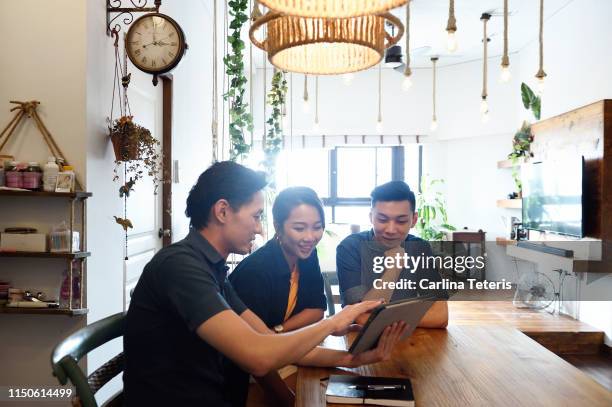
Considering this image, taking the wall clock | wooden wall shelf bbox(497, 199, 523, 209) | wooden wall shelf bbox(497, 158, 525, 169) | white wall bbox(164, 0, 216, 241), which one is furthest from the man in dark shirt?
wooden wall shelf bbox(497, 199, 523, 209)

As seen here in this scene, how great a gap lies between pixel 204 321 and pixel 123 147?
1.66 metres

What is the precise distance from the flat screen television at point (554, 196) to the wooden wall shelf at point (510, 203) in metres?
0.56

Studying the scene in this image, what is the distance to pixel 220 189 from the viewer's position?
1341mm

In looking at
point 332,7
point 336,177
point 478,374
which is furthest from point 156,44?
point 336,177

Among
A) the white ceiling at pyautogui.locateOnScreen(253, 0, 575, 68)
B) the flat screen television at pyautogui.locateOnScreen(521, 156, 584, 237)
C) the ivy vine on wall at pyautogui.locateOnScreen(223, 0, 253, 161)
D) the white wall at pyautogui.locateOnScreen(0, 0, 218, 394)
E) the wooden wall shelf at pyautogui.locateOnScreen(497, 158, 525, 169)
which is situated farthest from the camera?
the wooden wall shelf at pyautogui.locateOnScreen(497, 158, 525, 169)

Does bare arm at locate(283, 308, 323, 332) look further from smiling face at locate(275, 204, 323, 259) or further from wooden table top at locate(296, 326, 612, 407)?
wooden table top at locate(296, 326, 612, 407)

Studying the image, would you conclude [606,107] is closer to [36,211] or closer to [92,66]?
[92,66]

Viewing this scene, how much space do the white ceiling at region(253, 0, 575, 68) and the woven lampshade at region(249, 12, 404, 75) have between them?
3737 mm

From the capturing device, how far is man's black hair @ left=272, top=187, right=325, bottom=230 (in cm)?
186

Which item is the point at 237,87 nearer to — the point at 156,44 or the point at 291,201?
the point at 156,44

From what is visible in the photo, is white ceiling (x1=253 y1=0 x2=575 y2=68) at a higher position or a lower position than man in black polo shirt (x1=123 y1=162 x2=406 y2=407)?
higher

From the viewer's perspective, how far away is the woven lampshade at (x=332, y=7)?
3.76 ft

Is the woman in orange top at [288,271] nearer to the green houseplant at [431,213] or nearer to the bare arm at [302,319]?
the bare arm at [302,319]

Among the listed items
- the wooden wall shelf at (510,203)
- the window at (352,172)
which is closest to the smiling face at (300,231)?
the wooden wall shelf at (510,203)
